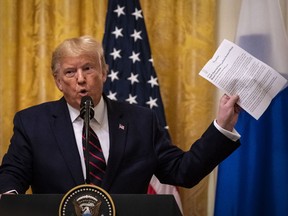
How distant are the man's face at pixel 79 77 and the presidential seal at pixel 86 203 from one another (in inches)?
31.3

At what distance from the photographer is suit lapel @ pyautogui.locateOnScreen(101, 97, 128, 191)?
77.5 inches

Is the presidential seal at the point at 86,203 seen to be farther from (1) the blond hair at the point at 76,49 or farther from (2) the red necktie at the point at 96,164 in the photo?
(1) the blond hair at the point at 76,49

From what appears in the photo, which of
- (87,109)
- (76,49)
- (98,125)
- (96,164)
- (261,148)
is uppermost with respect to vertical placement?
(76,49)

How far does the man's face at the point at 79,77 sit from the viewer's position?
6.73 feet

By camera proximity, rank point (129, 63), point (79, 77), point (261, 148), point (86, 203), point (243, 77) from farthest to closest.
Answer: point (129, 63) → point (261, 148) → point (79, 77) → point (243, 77) → point (86, 203)

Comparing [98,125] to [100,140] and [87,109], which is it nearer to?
[100,140]

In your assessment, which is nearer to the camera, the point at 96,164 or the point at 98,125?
the point at 96,164

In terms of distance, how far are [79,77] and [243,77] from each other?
0.70 meters

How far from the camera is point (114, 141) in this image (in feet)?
6.73

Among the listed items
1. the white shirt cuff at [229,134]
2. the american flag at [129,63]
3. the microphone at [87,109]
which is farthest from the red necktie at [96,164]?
the american flag at [129,63]

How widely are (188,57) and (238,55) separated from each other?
1422 mm

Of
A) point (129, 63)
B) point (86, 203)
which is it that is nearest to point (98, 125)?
point (86, 203)

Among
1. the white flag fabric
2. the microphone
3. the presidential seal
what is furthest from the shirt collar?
the white flag fabric

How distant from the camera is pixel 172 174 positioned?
210 cm
